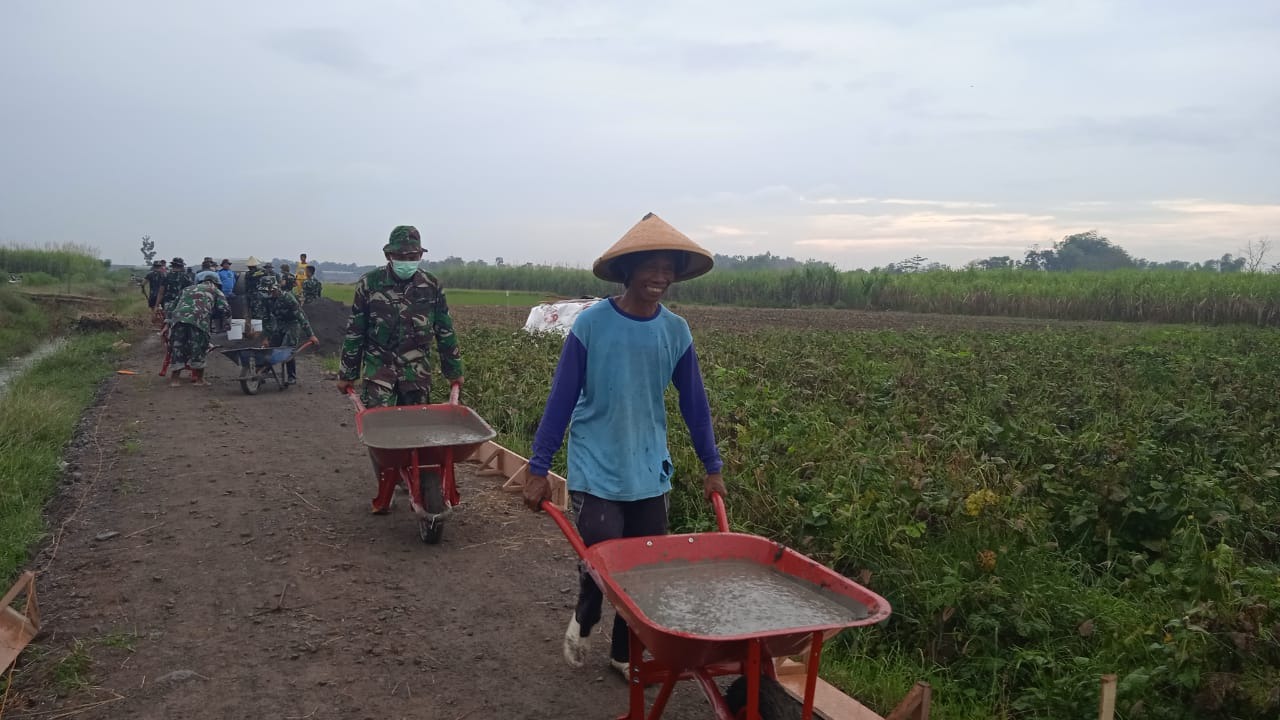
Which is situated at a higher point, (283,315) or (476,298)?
(283,315)

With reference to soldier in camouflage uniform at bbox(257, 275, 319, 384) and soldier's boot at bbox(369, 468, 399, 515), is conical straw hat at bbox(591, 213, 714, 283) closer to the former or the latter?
soldier's boot at bbox(369, 468, 399, 515)

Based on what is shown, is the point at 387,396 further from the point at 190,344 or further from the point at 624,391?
the point at 190,344

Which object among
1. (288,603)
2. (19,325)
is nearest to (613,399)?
(288,603)

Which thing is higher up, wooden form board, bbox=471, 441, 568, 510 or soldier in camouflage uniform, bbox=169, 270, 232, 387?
soldier in camouflage uniform, bbox=169, 270, 232, 387

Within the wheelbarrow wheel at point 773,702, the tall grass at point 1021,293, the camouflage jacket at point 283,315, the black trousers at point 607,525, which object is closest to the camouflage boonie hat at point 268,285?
the camouflage jacket at point 283,315

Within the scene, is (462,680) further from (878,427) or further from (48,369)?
(48,369)

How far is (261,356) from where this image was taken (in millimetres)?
12195

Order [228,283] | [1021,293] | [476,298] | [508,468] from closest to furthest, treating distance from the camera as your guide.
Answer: [508,468]
[228,283]
[1021,293]
[476,298]

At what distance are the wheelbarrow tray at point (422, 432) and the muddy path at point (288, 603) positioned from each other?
2.14 ft

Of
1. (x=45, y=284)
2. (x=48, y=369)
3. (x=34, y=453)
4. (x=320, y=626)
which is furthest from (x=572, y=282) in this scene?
(x=320, y=626)

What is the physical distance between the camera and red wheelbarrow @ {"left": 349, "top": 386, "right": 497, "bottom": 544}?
5.57 m

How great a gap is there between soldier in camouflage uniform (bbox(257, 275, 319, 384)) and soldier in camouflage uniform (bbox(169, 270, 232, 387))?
0.70 m

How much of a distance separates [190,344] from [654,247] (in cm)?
1150

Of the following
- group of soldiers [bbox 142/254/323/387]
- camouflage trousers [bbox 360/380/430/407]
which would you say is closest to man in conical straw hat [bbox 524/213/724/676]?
camouflage trousers [bbox 360/380/430/407]
